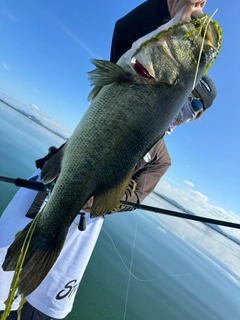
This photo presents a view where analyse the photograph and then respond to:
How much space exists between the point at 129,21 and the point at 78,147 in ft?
4.62

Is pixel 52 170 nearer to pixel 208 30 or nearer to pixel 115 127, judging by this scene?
pixel 115 127

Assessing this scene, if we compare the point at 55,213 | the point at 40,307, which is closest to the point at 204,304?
the point at 40,307

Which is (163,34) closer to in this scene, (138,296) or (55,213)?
(55,213)

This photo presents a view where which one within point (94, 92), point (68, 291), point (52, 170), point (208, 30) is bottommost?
point (68, 291)

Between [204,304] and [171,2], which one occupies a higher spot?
[171,2]

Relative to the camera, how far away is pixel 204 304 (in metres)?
6.35

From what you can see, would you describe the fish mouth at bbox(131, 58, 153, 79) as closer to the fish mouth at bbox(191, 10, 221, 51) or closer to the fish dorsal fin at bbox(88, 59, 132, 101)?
the fish dorsal fin at bbox(88, 59, 132, 101)

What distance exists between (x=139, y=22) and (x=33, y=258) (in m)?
1.96

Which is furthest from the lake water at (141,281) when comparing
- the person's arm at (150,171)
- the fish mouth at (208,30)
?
the fish mouth at (208,30)

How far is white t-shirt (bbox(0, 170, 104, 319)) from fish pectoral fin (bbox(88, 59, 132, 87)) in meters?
1.48

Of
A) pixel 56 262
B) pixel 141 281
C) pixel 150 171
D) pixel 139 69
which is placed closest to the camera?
pixel 139 69

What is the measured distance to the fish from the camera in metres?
1.35

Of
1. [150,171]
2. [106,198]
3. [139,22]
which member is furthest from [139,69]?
[150,171]

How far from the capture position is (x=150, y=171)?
9.71 feet
